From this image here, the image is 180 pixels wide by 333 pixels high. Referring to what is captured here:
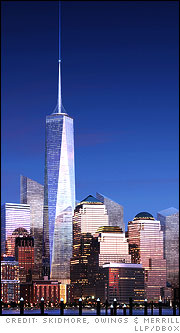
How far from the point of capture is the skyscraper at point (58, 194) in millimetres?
103062

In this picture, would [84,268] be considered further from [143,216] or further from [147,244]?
[143,216]

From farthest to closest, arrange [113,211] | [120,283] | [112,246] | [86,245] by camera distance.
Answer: [113,211], [86,245], [112,246], [120,283]

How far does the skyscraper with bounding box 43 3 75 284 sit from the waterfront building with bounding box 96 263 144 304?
28.7ft

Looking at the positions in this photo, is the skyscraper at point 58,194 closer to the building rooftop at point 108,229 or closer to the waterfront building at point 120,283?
the building rooftop at point 108,229

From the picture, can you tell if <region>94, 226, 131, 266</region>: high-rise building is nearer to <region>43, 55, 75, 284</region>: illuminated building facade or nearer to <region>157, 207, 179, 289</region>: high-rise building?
<region>43, 55, 75, 284</region>: illuminated building facade

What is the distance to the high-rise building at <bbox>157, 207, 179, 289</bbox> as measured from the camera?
407 ft

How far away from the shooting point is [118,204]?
384 feet

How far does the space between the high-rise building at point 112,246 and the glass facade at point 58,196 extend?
5.23 m

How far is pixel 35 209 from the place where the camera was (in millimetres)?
121125

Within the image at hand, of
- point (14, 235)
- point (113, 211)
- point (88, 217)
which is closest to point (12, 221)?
point (14, 235)

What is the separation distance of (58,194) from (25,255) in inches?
633

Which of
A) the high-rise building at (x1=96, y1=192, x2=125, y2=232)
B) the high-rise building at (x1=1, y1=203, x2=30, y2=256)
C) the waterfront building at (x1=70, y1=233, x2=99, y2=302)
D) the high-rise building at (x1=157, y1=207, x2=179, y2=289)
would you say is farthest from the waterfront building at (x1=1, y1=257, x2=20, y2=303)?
the high-rise building at (x1=157, y1=207, x2=179, y2=289)

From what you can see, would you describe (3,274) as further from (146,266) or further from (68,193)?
(146,266)

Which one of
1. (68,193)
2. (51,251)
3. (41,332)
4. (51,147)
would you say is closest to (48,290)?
(51,251)
